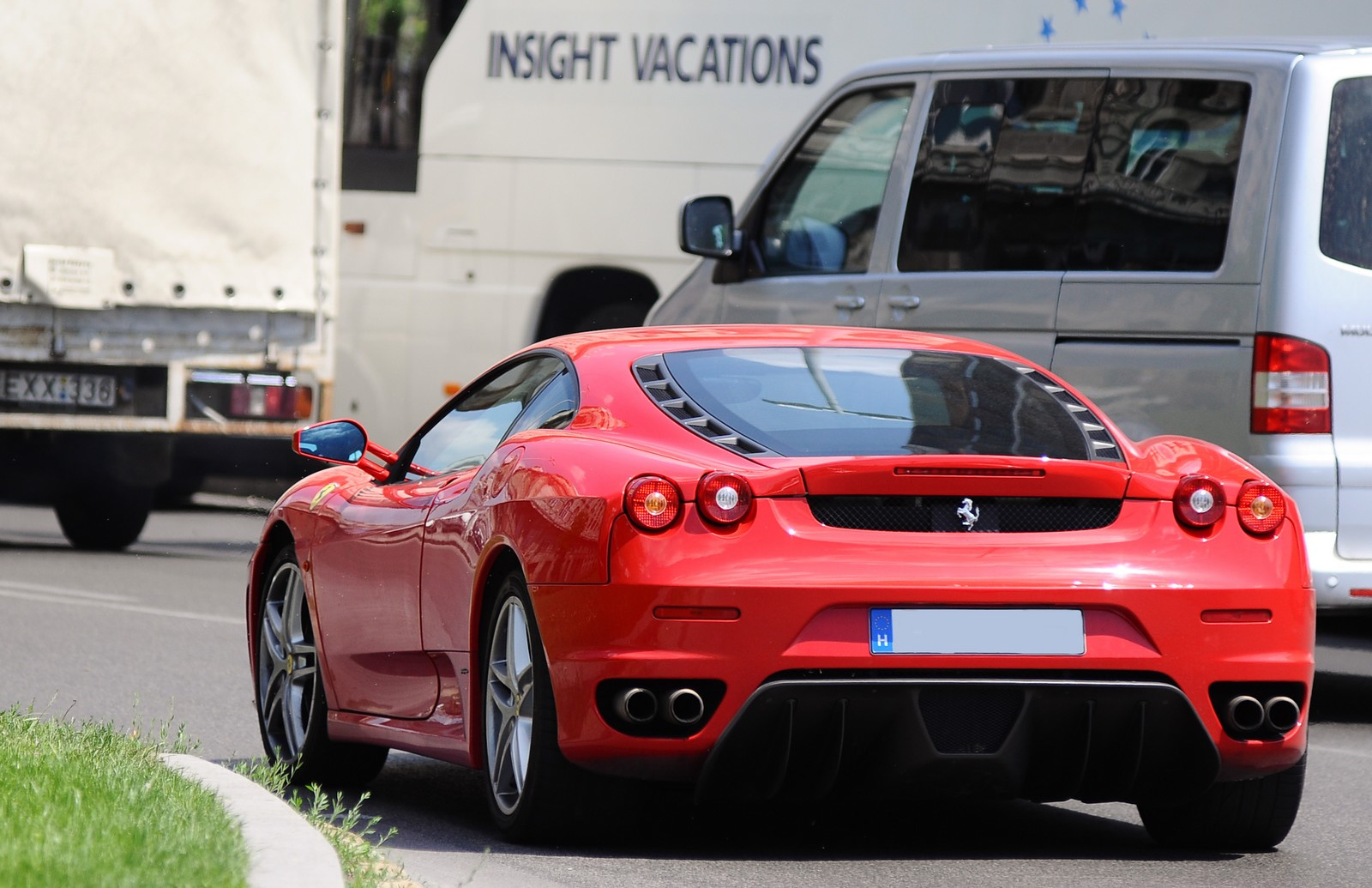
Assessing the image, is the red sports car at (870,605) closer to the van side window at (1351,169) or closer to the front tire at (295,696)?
the front tire at (295,696)

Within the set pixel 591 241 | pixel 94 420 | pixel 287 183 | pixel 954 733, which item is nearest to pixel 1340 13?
pixel 591 241

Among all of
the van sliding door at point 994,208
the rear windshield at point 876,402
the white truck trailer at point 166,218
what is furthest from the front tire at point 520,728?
the white truck trailer at point 166,218

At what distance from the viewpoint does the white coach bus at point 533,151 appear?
51.6ft

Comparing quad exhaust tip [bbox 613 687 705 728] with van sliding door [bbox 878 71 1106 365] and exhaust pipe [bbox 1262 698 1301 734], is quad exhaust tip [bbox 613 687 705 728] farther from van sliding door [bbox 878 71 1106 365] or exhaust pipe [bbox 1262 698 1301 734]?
van sliding door [bbox 878 71 1106 365]

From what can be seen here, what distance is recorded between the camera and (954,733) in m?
5.46

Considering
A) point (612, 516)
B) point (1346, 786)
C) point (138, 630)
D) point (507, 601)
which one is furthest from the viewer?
point (138, 630)

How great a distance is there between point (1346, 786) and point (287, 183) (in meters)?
9.22

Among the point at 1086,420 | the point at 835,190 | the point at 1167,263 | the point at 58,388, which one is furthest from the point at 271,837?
the point at 58,388

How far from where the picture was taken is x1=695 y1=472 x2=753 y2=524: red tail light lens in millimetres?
5414

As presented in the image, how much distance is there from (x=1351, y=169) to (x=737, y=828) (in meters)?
3.79

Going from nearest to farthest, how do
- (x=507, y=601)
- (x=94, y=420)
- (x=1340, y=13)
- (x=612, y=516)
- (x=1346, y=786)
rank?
(x=612, y=516)
(x=507, y=601)
(x=1346, y=786)
(x=1340, y=13)
(x=94, y=420)

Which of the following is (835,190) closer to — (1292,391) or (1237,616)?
(1292,391)

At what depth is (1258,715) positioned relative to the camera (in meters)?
5.64

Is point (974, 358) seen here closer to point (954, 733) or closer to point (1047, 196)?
point (954, 733)
